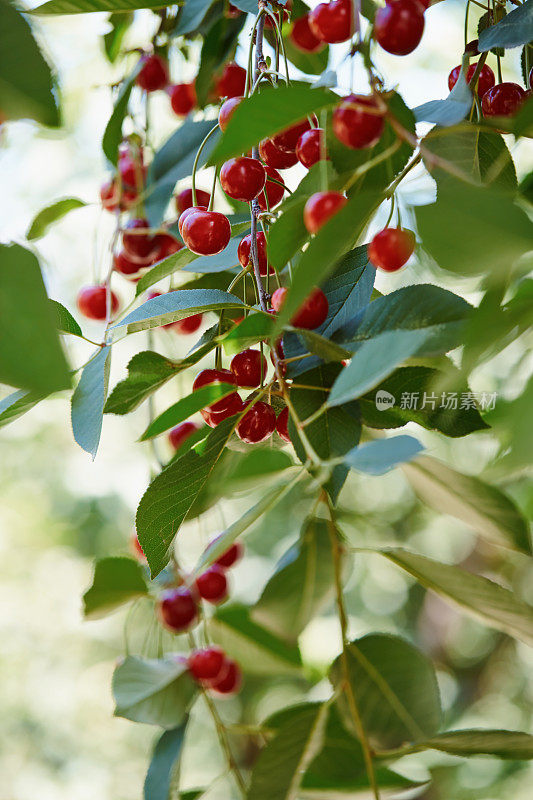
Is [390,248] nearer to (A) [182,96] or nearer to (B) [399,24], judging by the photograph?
(B) [399,24]

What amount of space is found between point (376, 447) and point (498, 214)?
112 mm

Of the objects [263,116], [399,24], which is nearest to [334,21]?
[399,24]

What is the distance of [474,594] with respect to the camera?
0.47 m

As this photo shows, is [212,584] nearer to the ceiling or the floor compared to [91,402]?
nearer to the floor

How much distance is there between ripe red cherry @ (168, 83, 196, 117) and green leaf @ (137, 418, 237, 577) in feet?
2.19

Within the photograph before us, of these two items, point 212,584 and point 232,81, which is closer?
point 232,81

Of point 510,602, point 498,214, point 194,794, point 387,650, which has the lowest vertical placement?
point 194,794

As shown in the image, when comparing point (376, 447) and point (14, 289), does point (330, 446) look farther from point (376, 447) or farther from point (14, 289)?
point (14, 289)

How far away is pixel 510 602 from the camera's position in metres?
0.45

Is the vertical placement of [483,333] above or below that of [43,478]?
above

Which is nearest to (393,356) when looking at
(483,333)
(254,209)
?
(483,333)

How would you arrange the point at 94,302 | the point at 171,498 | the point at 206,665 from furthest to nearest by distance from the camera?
the point at 94,302 → the point at 206,665 → the point at 171,498

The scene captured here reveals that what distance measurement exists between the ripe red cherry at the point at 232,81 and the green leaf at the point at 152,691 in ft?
2.02

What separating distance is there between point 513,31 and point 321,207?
216 mm
